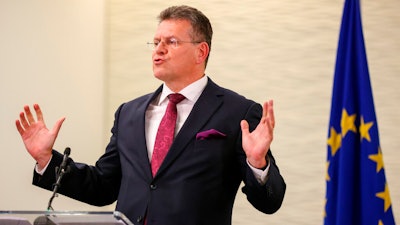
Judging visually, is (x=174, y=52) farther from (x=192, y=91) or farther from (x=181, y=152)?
(x=181, y=152)

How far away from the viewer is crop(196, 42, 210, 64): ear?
3116 mm

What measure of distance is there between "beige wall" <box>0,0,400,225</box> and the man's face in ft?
4.82

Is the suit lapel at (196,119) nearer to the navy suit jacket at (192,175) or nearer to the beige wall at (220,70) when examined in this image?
the navy suit jacket at (192,175)

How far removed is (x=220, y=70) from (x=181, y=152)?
5.77ft

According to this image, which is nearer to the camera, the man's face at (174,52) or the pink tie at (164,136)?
the pink tie at (164,136)

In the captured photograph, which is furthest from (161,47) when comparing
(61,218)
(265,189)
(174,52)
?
(61,218)

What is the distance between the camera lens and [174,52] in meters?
3.04

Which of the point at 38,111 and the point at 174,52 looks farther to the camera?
the point at 174,52

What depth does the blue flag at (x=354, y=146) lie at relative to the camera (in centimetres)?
264

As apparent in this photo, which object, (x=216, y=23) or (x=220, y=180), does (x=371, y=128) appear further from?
(x=216, y=23)

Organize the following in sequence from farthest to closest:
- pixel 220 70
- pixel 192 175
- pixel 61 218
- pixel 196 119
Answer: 1. pixel 220 70
2. pixel 196 119
3. pixel 192 175
4. pixel 61 218

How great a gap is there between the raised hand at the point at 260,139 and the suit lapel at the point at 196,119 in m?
0.27

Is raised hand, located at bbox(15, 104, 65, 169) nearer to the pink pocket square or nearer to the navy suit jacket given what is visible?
the navy suit jacket

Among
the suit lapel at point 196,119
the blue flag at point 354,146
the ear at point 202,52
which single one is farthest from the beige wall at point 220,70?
the blue flag at point 354,146
